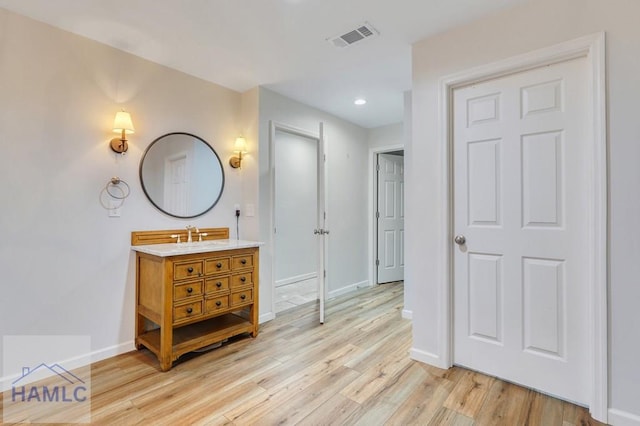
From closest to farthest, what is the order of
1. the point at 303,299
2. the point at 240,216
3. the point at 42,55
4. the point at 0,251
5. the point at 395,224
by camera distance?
the point at 0,251 < the point at 42,55 < the point at 240,216 < the point at 303,299 < the point at 395,224

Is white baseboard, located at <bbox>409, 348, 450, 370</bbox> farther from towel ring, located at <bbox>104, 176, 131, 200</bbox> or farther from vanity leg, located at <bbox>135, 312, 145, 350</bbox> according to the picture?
towel ring, located at <bbox>104, 176, 131, 200</bbox>

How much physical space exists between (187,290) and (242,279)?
19.4 inches

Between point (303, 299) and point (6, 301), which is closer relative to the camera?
point (6, 301)

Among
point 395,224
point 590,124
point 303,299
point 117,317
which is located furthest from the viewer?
point 395,224

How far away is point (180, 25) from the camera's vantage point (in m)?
2.08

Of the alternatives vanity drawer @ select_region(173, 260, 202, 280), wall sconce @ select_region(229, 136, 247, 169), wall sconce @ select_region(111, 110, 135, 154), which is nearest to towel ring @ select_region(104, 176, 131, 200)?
wall sconce @ select_region(111, 110, 135, 154)

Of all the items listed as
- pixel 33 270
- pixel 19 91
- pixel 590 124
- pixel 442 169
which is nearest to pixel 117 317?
pixel 33 270

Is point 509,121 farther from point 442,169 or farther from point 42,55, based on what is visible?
point 42,55

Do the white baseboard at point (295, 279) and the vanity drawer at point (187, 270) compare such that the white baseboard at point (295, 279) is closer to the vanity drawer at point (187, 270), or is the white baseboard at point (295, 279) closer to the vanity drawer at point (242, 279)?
the vanity drawer at point (242, 279)

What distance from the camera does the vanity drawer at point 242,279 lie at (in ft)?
8.48

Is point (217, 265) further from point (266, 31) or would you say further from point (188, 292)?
point (266, 31)

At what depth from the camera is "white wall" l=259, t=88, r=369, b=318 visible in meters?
3.14

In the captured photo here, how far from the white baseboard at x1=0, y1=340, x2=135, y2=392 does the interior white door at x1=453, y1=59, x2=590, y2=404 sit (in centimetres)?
252

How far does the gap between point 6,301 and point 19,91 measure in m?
1.34
